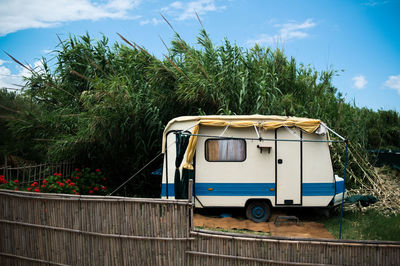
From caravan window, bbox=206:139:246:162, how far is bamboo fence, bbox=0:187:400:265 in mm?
3195

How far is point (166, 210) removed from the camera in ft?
15.9

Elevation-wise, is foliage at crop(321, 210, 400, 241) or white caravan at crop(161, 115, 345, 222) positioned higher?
white caravan at crop(161, 115, 345, 222)

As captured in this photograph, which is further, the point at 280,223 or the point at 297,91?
the point at 297,91

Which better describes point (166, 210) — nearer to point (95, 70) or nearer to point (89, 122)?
point (89, 122)

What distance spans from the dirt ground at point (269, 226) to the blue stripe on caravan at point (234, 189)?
0.60m

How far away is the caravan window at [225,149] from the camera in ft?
26.1

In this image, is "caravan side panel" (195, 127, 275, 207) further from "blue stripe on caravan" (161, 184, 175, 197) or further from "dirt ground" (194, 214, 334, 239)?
"blue stripe on caravan" (161, 184, 175, 197)

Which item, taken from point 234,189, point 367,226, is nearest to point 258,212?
point 234,189

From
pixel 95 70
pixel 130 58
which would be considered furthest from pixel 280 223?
pixel 95 70

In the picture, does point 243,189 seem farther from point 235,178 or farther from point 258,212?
point 258,212

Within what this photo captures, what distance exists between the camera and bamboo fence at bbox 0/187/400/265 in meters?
4.56

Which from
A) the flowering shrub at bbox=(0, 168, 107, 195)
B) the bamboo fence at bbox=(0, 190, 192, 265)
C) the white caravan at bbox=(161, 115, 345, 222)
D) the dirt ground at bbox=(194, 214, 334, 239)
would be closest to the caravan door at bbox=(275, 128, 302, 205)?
the white caravan at bbox=(161, 115, 345, 222)

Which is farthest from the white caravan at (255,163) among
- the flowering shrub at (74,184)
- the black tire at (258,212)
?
the flowering shrub at (74,184)

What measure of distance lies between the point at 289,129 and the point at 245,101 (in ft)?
7.97
